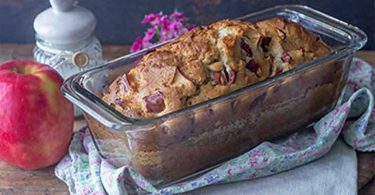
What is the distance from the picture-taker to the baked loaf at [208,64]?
37.5 inches

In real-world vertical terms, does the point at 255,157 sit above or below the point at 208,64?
below

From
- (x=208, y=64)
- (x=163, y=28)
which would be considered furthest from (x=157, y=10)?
(x=208, y=64)

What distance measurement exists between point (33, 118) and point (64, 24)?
218 mm

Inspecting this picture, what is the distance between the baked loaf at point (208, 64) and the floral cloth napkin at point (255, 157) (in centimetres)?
9

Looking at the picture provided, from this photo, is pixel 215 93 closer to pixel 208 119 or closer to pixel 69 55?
pixel 208 119

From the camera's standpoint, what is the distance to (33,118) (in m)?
1.00

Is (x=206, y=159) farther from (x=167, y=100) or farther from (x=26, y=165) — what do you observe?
(x=26, y=165)

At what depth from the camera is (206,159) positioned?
98 centimetres

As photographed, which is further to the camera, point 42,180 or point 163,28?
point 163,28

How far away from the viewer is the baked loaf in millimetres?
952

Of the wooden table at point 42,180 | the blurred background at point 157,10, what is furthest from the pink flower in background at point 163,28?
the wooden table at point 42,180

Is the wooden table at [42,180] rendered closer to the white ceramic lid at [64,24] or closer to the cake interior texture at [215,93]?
the cake interior texture at [215,93]

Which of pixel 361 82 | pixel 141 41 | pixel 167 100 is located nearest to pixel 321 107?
pixel 361 82

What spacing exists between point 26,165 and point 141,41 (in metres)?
0.40
